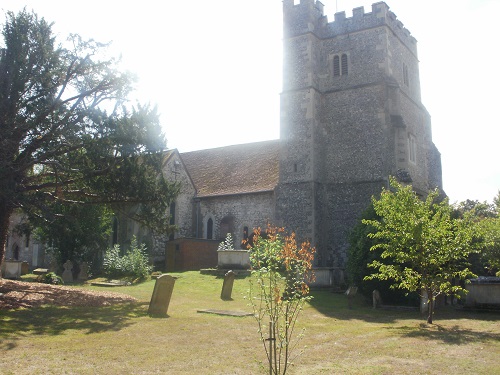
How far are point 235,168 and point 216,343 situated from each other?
22.7m

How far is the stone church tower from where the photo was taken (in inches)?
952

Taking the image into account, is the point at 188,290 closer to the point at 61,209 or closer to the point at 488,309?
the point at 61,209

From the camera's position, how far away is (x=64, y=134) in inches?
595

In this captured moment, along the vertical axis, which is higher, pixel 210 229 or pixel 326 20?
pixel 326 20

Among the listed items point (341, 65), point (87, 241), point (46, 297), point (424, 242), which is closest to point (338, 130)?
point (341, 65)

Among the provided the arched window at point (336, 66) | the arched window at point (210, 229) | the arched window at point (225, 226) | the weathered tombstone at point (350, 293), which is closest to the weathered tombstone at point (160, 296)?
the weathered tombstone at point (350, 293)

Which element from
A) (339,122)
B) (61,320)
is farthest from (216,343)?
(339,122)

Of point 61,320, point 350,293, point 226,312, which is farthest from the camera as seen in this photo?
point 350,293

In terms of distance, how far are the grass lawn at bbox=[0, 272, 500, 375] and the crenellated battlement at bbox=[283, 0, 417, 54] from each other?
56.2 feet

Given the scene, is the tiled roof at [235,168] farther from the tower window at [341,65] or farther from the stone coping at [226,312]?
the stone coping at [226,312]

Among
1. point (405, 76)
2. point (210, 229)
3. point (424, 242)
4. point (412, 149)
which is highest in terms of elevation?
point (405, 76)

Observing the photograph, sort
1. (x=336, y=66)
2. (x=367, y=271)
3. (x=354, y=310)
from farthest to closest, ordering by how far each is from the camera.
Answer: (x=336, y=66) → (x=367, y=271) → (x=354, y=310)

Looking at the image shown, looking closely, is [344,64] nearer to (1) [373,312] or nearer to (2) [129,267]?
(1) [373,312]

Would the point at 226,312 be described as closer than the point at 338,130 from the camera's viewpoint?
Yes
